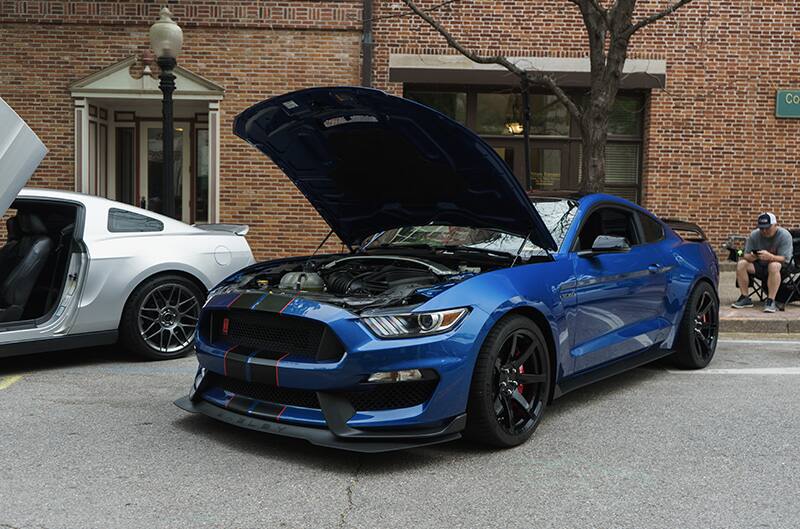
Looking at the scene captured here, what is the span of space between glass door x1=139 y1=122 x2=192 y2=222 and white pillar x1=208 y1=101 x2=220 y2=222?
1294 mm

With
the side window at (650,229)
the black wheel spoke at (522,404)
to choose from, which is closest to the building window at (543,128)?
the side window at (650,229)

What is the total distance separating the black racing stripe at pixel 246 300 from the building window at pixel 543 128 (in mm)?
10567

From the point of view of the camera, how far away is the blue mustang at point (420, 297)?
3.99 meters

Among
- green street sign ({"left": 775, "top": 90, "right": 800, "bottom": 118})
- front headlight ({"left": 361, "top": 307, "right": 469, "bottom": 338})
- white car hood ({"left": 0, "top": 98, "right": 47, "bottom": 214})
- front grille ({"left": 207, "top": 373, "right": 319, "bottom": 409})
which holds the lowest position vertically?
front grille ({"left": 207, "top": 373, "right": 319, "bottom": 409})

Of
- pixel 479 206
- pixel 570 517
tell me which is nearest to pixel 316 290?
pixel 479 206

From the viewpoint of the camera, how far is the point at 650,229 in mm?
6316

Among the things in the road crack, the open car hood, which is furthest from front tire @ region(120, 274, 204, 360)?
the road crack

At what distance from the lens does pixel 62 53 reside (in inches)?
546

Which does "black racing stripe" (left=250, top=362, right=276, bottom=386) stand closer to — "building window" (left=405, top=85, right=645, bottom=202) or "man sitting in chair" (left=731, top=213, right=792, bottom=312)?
"man sitting in chair" (left=731, top=213, right=792, bottom=312)

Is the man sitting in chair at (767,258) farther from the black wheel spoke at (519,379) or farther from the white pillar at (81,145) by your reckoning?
the white pillar at (81,145)

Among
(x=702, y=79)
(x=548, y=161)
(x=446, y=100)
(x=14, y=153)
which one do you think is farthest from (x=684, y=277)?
(x=702, y=79)

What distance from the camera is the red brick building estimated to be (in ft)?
45.6

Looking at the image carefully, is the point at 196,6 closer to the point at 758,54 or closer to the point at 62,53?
the point at 62,53

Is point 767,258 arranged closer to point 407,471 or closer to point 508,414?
point 508,414
